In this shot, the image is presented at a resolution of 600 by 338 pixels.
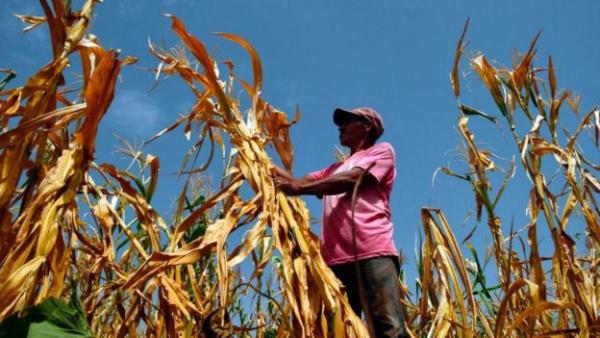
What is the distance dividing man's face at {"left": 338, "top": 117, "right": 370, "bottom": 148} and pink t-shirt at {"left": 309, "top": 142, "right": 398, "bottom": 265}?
0.15 m

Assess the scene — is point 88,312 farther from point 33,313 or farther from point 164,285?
point 33,313

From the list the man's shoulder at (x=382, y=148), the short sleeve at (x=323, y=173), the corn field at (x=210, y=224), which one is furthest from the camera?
the short sleeve at (x=323, y=173)

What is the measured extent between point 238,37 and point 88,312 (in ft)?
2.73

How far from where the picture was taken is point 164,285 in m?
1.29

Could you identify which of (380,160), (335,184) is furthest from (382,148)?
(335,184)

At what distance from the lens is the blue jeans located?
5.06ft

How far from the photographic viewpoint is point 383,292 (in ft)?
5.29

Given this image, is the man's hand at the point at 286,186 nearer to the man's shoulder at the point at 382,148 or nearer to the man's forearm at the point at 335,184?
the man's forearm at the point at 335,184

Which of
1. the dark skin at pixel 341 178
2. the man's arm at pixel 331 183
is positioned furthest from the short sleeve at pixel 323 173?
the man's arm at pixel 331 183

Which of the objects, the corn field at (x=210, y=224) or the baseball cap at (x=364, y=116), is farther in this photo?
the baseball cap at (x=364, y=116)

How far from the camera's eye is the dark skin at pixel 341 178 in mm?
1522

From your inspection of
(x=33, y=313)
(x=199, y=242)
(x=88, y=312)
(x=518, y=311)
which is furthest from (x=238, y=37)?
(x=518, y=311)

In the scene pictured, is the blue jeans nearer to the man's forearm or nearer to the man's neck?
the man's forearm

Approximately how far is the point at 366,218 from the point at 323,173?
0.40m
